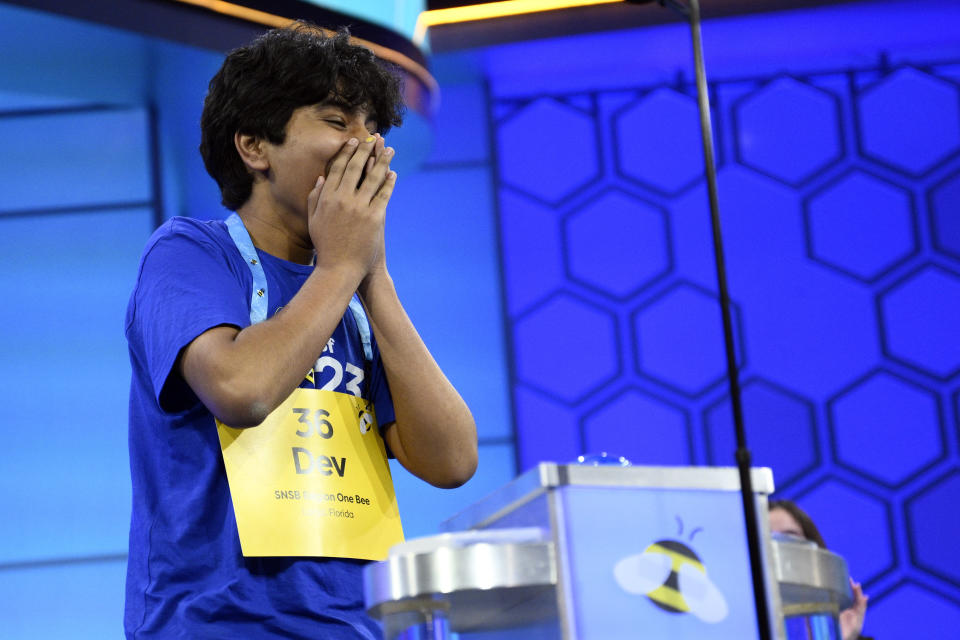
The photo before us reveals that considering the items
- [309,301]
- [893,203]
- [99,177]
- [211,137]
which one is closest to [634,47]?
[893,203]

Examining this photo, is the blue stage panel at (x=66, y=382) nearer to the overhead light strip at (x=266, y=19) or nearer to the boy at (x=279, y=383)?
the overhead light strip at (x=266, y=19)

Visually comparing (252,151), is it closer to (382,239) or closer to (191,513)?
(382,239)

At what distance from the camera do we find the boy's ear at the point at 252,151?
157cm

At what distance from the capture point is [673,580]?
0.99m

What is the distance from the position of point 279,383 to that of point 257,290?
206 millimetres

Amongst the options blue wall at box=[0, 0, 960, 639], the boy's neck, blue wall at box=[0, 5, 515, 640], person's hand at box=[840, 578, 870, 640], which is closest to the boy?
the boy's neck

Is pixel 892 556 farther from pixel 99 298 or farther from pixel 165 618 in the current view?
pixel 165 618

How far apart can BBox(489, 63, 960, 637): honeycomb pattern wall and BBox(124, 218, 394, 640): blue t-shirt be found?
9.05ft

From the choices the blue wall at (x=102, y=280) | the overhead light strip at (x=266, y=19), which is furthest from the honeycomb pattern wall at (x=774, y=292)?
the overhead light strip at (x=266, y=19)

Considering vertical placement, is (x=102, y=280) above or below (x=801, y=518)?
above

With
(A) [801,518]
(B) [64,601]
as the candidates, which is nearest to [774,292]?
(A) [801,518]

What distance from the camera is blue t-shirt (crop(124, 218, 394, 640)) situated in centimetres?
125

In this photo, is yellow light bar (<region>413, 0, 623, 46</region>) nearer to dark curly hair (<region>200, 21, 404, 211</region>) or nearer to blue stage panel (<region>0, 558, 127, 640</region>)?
blue stage panel (<region>0, 558, 127, 640</region>)

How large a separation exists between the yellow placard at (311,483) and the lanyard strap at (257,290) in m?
0.11
